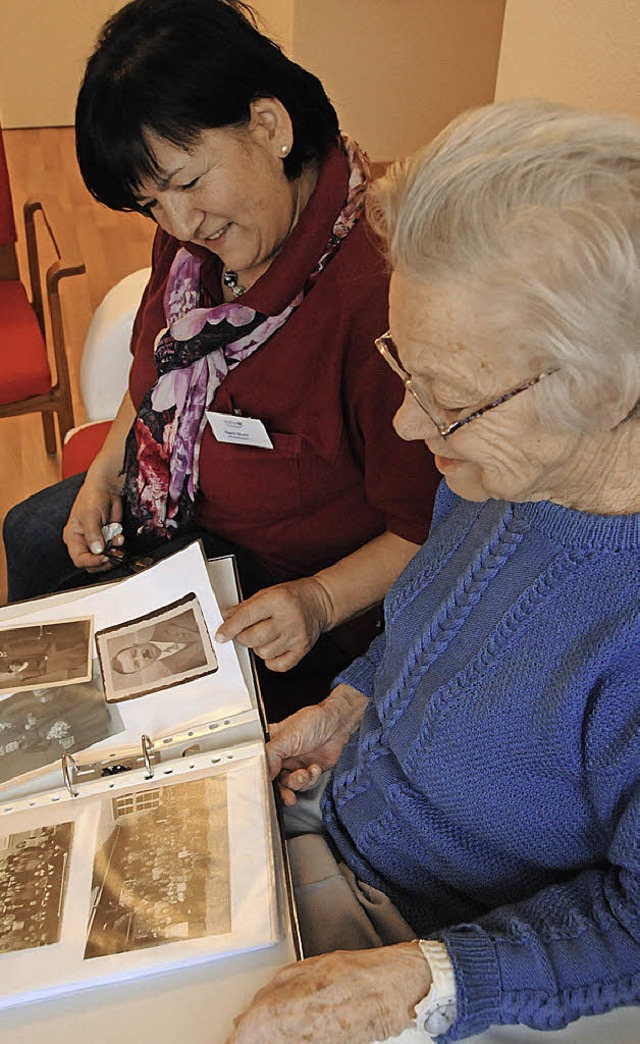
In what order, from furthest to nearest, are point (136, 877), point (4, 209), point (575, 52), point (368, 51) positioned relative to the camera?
point (368, 51)
point (4, 209)
point (575, 52)
point (136, 877)

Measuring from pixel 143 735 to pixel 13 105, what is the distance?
550cm

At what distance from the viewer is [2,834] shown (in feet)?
3.44

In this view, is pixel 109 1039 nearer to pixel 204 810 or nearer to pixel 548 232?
pixel 204 810

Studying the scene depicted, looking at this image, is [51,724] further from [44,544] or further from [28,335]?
[28,335]

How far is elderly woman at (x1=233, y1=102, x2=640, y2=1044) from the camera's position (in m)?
0.79

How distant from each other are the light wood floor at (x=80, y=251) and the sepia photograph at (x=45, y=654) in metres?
1.25

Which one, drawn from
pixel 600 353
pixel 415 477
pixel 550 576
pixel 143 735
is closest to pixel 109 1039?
pixel 143 735

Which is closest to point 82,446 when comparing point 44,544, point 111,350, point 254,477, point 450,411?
point 111,350

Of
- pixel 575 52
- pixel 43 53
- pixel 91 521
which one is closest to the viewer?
pixel 575 52

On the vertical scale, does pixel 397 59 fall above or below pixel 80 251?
above

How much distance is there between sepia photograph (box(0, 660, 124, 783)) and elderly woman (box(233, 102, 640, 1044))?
332mm

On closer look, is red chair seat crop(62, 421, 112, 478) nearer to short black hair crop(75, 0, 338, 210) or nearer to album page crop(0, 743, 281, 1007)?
short black hair crop(75, 0, 338, 210)

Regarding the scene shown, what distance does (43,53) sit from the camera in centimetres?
548

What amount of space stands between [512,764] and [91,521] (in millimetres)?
1120
